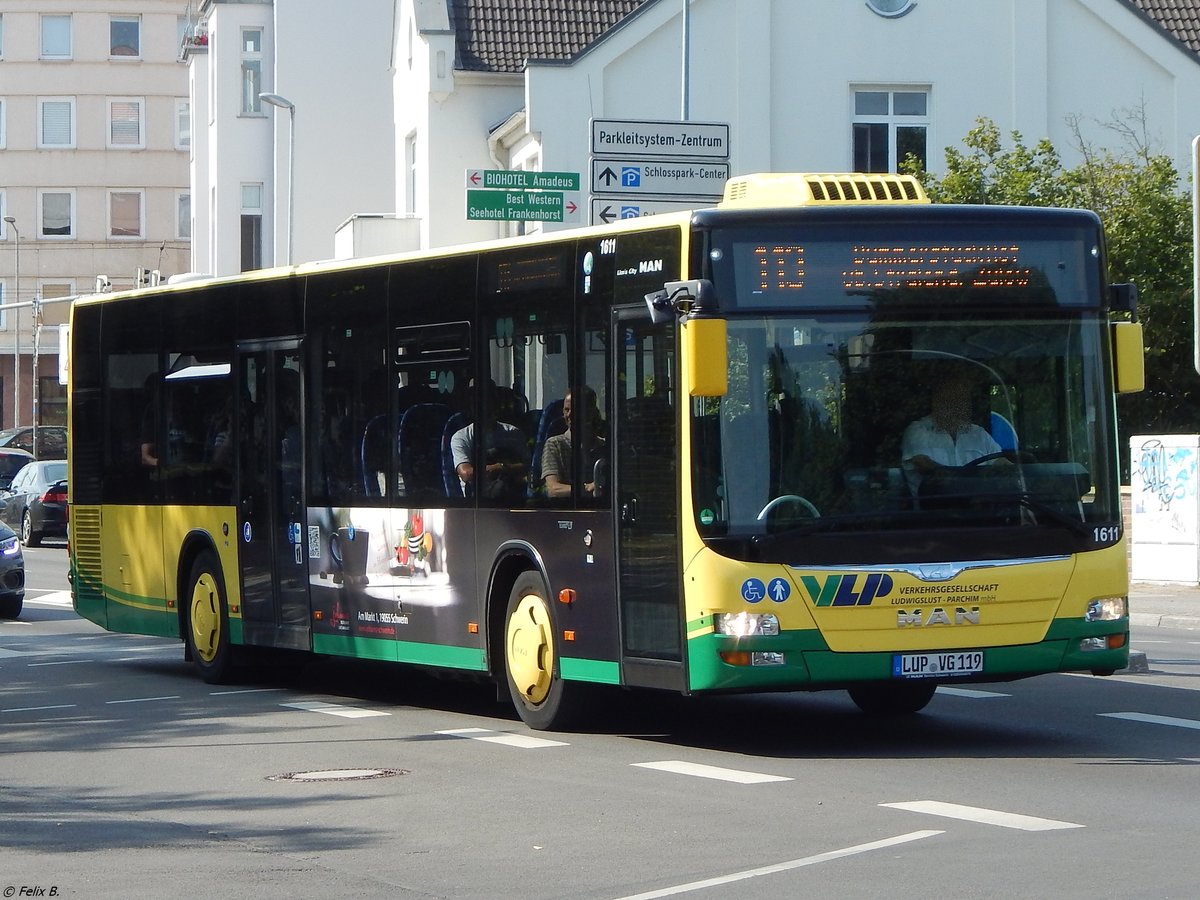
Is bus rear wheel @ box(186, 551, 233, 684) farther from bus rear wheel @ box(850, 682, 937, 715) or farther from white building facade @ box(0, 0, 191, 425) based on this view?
white building facade @ box(0, 0, 191, 425)

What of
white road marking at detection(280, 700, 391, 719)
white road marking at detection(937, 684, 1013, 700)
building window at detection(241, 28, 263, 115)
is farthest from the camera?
building window at detection(241, 28, 263, 115)

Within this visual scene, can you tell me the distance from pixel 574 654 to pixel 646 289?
7.00 feet

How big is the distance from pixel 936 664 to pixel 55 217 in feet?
269

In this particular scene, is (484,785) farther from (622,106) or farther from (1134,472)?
(622,106)

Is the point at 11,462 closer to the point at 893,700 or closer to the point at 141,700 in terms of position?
the point at 141,700

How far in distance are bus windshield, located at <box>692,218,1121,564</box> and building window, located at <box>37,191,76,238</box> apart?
267 ft

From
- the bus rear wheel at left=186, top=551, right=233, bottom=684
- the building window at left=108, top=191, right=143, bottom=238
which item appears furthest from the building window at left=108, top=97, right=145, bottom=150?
the bus rear wheel at left=186, top=551, right=233, bottom=684

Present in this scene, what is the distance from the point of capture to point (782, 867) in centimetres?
778

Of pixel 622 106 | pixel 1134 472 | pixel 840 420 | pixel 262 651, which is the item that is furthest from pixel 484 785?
pixel 622 106

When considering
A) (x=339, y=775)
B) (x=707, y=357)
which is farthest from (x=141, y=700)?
(x=707, y=357)

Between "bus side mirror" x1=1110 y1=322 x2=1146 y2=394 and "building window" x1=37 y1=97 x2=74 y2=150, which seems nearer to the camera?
"bus side mirror" x1=1110 y1=322 x2=1146 y2=394

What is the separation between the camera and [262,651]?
16312 mm

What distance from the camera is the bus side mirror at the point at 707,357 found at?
1041 centimetres

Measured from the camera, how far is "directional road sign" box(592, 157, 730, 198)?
2027cm
